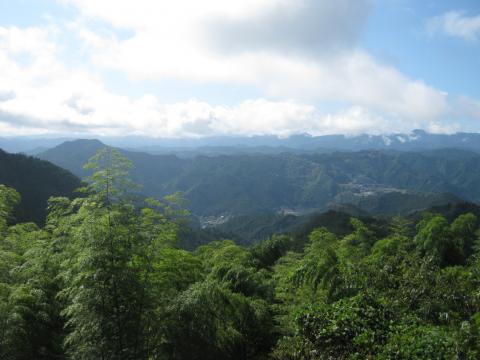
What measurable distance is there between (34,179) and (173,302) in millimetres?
120244

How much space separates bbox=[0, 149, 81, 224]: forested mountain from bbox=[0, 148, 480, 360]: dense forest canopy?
94.2 meters

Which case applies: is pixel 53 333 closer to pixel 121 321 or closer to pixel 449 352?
pixel 121 321

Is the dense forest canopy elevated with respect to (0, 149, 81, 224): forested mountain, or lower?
elevated

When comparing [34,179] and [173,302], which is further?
[34,179]

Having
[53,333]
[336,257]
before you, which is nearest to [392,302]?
[336,257]

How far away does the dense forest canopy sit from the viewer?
777 centimetres

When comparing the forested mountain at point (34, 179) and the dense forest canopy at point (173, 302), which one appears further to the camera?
the forested mountain at point (34, 179)

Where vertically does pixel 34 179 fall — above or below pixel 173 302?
below

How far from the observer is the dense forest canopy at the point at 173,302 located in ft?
25.5

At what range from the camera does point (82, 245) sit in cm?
884

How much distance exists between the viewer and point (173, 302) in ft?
30.2

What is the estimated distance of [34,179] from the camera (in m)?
113

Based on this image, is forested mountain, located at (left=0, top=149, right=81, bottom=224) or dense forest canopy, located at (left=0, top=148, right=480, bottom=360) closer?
dense forest canopy, located at (left=0, top=148, right=480, bottom=360)

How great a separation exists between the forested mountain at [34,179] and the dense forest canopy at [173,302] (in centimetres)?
9415
